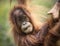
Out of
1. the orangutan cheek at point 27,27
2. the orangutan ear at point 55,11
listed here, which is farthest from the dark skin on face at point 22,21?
the orangutan ear at point 55,11

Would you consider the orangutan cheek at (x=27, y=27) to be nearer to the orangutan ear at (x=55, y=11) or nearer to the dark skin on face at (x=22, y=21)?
the dark skin on face at (x=22, y=21)

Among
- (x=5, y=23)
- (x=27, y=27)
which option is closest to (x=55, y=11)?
(x=27, y=27)

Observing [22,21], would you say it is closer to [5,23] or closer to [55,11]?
[5,23]

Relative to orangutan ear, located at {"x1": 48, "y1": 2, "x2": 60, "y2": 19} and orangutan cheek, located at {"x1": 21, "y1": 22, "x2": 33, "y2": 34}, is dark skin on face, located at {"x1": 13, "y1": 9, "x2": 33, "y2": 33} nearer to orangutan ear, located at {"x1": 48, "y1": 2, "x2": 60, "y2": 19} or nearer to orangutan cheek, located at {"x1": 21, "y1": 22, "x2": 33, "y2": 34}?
orangutan cheek, located at {"x1": 21, "y1": 22, "x2": 33, "y2": 34}

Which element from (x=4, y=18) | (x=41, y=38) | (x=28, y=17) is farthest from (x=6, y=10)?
(x=41, y=38)

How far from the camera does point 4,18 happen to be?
1.37m

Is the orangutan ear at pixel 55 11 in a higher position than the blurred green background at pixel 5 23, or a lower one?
higher

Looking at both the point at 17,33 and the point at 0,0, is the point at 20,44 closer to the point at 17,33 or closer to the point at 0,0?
the point at 17,33

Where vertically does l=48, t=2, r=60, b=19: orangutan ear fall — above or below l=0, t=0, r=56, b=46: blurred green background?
above

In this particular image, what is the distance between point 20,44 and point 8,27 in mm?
161

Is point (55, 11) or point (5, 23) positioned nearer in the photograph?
point (55, 11)

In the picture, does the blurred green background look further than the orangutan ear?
Yes

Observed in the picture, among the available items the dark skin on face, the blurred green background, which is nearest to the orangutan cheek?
the dark skin on face

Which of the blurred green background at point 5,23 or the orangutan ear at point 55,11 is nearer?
the orangutan ear at point 55,11
